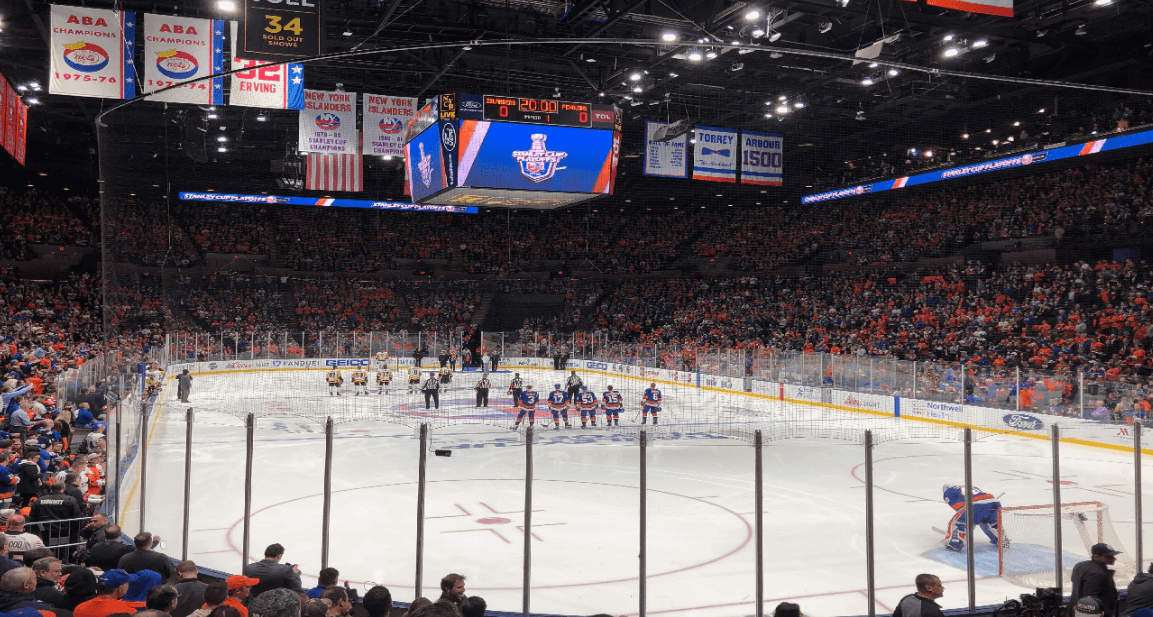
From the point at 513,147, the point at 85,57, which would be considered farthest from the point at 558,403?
the point at 85,57

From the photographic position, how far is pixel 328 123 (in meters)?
17.6

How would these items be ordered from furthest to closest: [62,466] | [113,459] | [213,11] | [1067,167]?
[1067,167]
[213,11]
[62,466]
[113,459]

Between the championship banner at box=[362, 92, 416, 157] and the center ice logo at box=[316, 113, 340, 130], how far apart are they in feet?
1.84

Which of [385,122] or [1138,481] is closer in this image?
[1138,481]

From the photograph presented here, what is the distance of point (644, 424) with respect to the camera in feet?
64.4

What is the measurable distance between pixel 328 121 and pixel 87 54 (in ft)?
20.2

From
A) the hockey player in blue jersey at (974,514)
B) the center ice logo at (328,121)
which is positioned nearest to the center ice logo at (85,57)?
the center ice logo at (328,121)

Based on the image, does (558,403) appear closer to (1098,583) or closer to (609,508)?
(609,508)

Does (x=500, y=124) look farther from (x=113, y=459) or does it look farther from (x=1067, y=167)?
(x=1067, y=167)

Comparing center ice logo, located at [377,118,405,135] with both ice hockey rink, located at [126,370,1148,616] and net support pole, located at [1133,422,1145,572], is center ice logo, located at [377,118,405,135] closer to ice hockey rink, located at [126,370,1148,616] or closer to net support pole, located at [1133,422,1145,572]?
ice hockey rink, located at [126,370,1148,616]

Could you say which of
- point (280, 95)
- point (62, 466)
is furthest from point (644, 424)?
point (62, 466)

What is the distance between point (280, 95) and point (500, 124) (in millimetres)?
3455

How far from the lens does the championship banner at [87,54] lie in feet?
37.5

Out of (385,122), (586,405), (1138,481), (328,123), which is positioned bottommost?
(586,405)
